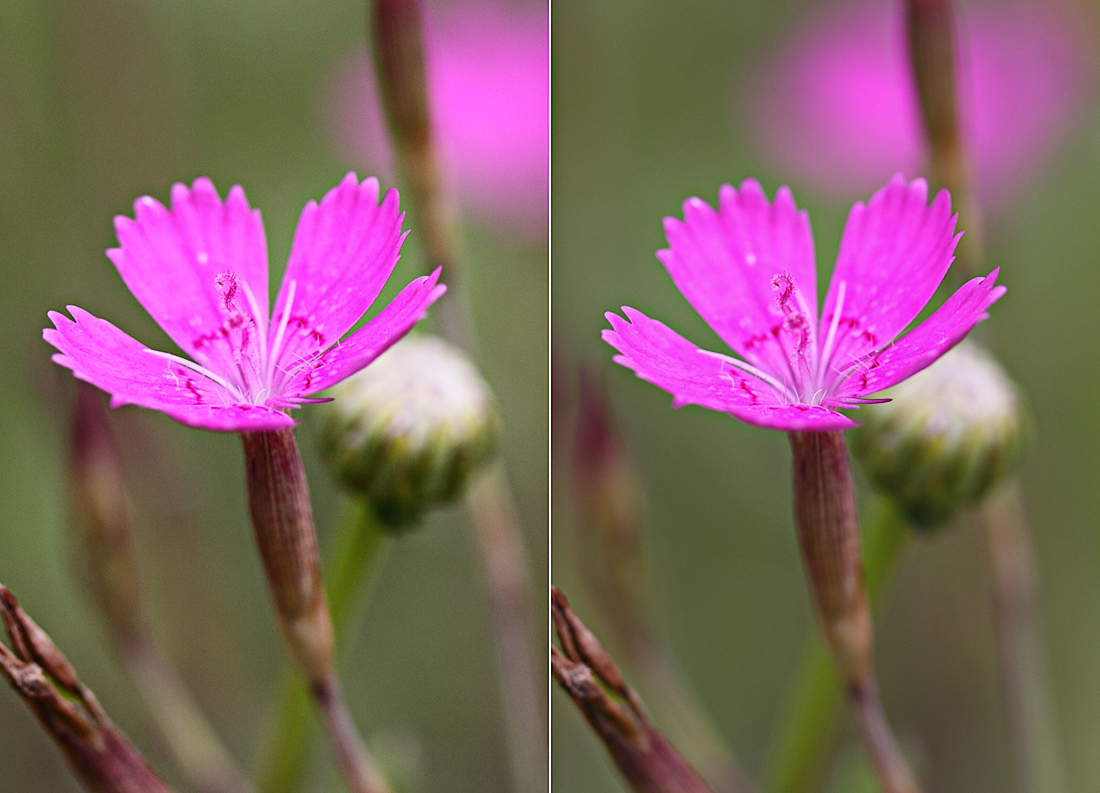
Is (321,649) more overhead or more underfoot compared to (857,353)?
more underfoot

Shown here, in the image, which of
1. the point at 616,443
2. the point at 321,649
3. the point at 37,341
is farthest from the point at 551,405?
the point at 37,341

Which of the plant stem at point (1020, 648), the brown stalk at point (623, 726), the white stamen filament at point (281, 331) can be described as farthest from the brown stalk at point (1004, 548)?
the white stamen filament at point (281, 331)

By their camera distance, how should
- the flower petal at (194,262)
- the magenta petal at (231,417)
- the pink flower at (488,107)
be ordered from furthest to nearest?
1. the pink flower at (488,107)
2. the flower petal at (194,262)
3. the magenta petal at (231,417)

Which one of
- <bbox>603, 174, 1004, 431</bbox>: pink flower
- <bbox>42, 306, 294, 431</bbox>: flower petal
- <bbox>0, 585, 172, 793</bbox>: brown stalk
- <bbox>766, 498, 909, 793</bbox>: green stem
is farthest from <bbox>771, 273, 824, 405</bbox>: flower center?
<bbox>0, 585, 172, 793</bbox>: brown stalk

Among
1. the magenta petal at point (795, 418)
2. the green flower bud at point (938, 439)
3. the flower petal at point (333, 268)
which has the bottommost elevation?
the green flower bud at point (938, 439)

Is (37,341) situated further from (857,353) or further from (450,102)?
(857,353)

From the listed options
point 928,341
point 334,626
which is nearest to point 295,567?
point 334,626

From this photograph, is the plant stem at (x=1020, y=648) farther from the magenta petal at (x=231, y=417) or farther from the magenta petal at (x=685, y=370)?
the magenta petal at (x=231, y=417)
